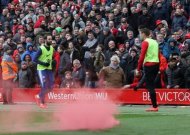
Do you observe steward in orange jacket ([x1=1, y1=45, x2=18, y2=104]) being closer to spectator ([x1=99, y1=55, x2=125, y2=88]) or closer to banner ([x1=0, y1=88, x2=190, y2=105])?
banner ([x1=0, y1=88, x2=190, y2=105])

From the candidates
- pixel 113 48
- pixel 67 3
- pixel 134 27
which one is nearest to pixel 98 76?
pixel 113 48

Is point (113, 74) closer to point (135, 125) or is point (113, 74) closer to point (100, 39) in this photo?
point (100, 39)

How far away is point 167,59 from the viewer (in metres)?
21.1

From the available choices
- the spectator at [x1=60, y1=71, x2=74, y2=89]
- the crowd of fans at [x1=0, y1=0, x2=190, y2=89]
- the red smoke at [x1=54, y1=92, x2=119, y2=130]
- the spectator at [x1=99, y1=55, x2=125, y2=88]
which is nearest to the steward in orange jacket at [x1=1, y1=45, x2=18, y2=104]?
the crowd of fans at [x1=0, y1=0, x2=190, y2=89]

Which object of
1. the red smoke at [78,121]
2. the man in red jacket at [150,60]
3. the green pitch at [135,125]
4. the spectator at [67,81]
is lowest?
the green pitch at [135,125]

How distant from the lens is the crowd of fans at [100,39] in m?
20.8

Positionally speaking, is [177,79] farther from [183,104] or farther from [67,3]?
[67,3]

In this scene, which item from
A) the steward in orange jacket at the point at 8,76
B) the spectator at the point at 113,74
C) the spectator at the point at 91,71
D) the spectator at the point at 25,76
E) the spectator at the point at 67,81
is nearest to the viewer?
the spectator at the point at 113,74

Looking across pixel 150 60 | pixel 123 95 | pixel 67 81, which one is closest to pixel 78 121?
pixel 150 60

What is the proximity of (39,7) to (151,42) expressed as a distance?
13.5 metres

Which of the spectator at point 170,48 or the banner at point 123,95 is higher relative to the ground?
the spectator at point 170,48

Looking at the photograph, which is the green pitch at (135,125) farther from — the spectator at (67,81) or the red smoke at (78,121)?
the spectator at (67,81)

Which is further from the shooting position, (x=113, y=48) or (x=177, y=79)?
(x=113, y=48)

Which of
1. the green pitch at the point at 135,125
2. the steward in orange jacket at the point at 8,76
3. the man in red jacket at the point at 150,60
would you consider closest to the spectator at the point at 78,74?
the steward in orange jacket at the point at 8,76
